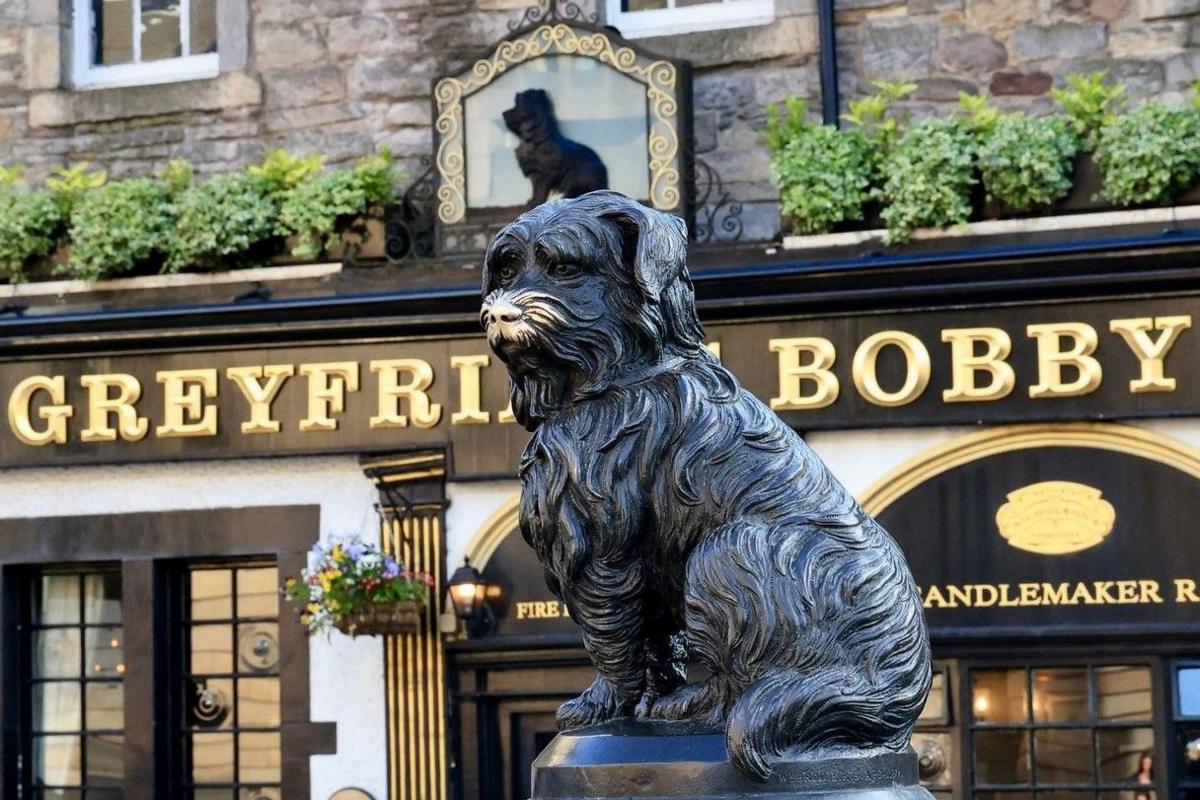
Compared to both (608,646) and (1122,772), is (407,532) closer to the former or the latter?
(1122,772)

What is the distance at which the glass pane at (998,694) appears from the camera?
420 inches

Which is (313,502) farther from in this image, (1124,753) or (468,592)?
(1124,753)

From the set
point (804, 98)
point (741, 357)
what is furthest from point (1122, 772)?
point (804, 98)

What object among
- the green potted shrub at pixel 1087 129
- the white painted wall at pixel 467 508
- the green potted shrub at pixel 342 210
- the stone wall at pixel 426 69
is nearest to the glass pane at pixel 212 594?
the white painted wall at pixel 467 508

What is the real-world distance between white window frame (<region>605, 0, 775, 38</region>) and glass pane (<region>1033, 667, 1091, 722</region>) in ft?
11.2

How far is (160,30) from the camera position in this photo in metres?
12.8

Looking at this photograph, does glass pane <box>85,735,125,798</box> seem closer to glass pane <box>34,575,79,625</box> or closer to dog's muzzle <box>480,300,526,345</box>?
glass pane <box>34,575,79,625</box>

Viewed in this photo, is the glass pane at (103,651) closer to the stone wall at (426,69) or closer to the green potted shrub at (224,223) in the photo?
the green potted shrub at (224,223)

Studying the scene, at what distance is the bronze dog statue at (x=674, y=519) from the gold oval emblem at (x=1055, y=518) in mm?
6128

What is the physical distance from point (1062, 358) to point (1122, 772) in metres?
1.84

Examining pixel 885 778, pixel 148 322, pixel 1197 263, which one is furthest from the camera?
pixel 148 322

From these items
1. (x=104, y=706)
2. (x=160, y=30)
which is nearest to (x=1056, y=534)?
(x=104, y=706)

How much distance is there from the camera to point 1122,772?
10484 millimetres

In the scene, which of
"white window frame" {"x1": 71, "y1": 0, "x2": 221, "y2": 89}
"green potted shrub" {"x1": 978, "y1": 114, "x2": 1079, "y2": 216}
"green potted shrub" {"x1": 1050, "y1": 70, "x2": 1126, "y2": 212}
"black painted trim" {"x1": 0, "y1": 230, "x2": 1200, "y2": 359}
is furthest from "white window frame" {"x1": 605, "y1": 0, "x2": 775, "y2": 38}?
"white window frame" {"x1": 71, "y1": 0, "x2": 221, "y2": 89}
